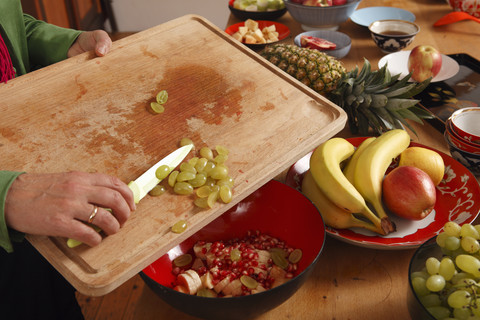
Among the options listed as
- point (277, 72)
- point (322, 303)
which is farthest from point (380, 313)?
point (277, 72)

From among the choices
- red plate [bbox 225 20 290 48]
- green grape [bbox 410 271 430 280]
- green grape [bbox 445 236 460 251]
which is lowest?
red plate [bbox 225 20 290 48]

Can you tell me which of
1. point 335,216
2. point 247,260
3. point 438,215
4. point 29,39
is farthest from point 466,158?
point 29,39

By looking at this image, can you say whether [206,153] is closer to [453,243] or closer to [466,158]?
[453,243]

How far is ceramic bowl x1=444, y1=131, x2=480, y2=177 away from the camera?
119 centimetres

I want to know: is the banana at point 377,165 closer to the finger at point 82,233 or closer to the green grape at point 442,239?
the green grape at point 442,239

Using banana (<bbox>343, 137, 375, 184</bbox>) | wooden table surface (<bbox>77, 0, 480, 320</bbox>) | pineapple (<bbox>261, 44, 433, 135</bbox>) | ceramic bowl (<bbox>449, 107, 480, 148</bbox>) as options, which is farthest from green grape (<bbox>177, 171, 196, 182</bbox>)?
ceramic bowl (<bbox>449, 107, 480, 148</bbox>)

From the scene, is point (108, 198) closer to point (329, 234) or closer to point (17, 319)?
point (329, 234)

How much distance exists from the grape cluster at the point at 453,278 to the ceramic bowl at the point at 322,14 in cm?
144

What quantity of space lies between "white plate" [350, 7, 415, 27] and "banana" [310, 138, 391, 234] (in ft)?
4.20

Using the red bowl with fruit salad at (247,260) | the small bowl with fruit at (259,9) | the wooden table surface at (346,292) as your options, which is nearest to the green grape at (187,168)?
the red bowl with fruit salad at (247,260)

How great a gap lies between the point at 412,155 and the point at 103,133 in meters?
0.80

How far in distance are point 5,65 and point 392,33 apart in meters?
1.59

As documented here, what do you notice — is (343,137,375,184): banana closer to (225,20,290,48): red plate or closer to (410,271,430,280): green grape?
(410,271,430,280): green grape

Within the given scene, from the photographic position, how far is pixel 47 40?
1.41 metres
